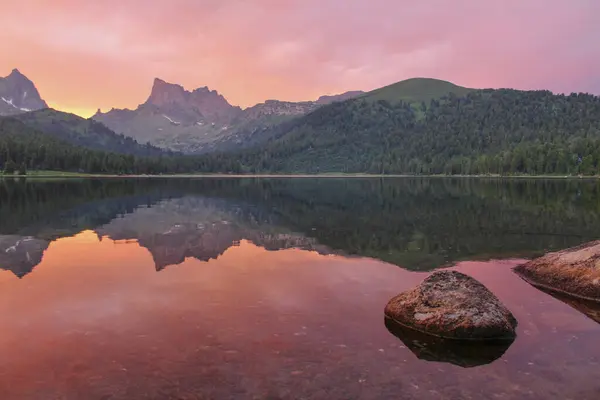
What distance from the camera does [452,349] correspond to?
18.6 meters

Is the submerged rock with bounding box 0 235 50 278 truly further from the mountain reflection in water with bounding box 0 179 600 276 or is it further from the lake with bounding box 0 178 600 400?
the lake with bounding box 0 178 600 400

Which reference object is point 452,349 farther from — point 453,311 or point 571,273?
point 571,273

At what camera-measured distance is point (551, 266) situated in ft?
95.8

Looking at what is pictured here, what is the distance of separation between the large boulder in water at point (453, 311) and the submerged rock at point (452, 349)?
0.40 meters

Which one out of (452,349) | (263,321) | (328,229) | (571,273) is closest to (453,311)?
(452,349)

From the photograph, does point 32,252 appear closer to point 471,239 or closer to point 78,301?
point 78,301

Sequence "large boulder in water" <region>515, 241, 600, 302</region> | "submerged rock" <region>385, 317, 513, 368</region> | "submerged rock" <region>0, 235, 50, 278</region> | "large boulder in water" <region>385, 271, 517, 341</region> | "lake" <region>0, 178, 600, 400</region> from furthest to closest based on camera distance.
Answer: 1. "submerged rock" <region>0, 235, 50, 278</region>
2. "large boulder in water" <region>515, 241, 600, 302</region>
3. "large boulder in water" <region>385, 271, 517, 341</region>
4. "submerged rock" <region>385, 317, 513, 368</region>
5. "lake" <region>0, 178, 600, 400</region>

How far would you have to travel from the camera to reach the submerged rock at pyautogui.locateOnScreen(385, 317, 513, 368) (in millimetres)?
17594

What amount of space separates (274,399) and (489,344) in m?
9.79

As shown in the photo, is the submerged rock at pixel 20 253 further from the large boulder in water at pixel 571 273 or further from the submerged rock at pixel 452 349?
the large boulder in water at pixel 571 273

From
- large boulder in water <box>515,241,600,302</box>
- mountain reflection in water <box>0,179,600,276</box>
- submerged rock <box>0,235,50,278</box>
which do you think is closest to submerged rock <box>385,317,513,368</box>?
large boulder in water <box>515,241,600,302</box>

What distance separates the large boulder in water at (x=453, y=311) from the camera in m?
19.7

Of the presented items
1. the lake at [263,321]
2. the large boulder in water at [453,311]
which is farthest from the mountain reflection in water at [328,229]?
the large boulder in water at [453,311]

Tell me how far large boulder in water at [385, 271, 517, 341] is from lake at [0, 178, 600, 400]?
81 cm
